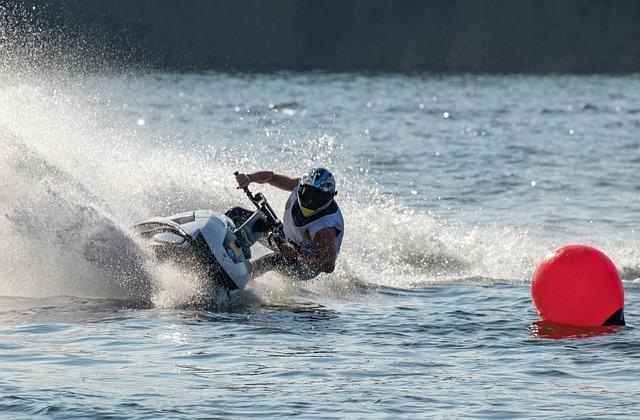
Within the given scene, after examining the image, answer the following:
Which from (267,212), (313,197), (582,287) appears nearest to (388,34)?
(267,212)

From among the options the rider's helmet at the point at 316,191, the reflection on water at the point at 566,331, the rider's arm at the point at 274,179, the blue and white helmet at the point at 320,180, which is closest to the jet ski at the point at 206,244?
the rider's arm at the point at 274,179

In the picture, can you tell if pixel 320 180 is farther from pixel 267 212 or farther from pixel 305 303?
pixel 305 303

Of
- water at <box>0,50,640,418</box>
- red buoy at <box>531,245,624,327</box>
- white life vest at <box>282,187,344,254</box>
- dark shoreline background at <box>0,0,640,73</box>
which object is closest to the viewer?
water at <box>0,50,640,418</box>

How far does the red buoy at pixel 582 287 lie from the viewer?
1137 cm

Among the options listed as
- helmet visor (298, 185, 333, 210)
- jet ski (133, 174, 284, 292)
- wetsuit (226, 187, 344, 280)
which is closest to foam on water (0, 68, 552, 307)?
jet ski (133, 174, 284, 292)

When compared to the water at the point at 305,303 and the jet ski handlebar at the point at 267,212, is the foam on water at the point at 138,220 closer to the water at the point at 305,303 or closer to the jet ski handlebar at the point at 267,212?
the water at the point at 305,303

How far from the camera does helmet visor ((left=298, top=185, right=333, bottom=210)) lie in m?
12.9

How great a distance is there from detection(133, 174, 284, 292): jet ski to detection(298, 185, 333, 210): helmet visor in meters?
0.41

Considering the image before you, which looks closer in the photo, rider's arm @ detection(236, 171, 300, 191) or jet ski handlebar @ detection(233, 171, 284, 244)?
jet ski handlebar @ detection(233, 171, 284, 244)

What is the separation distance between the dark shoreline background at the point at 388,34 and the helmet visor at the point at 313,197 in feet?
304

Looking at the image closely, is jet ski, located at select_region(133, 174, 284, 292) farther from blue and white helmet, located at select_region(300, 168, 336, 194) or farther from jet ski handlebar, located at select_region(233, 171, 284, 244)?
blue and white helmet, located at select_region(300, 168, 336, 194)

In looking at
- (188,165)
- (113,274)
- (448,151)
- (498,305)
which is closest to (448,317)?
(498,305)

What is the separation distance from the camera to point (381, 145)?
32.0 metres

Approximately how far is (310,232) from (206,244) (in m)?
1.19
